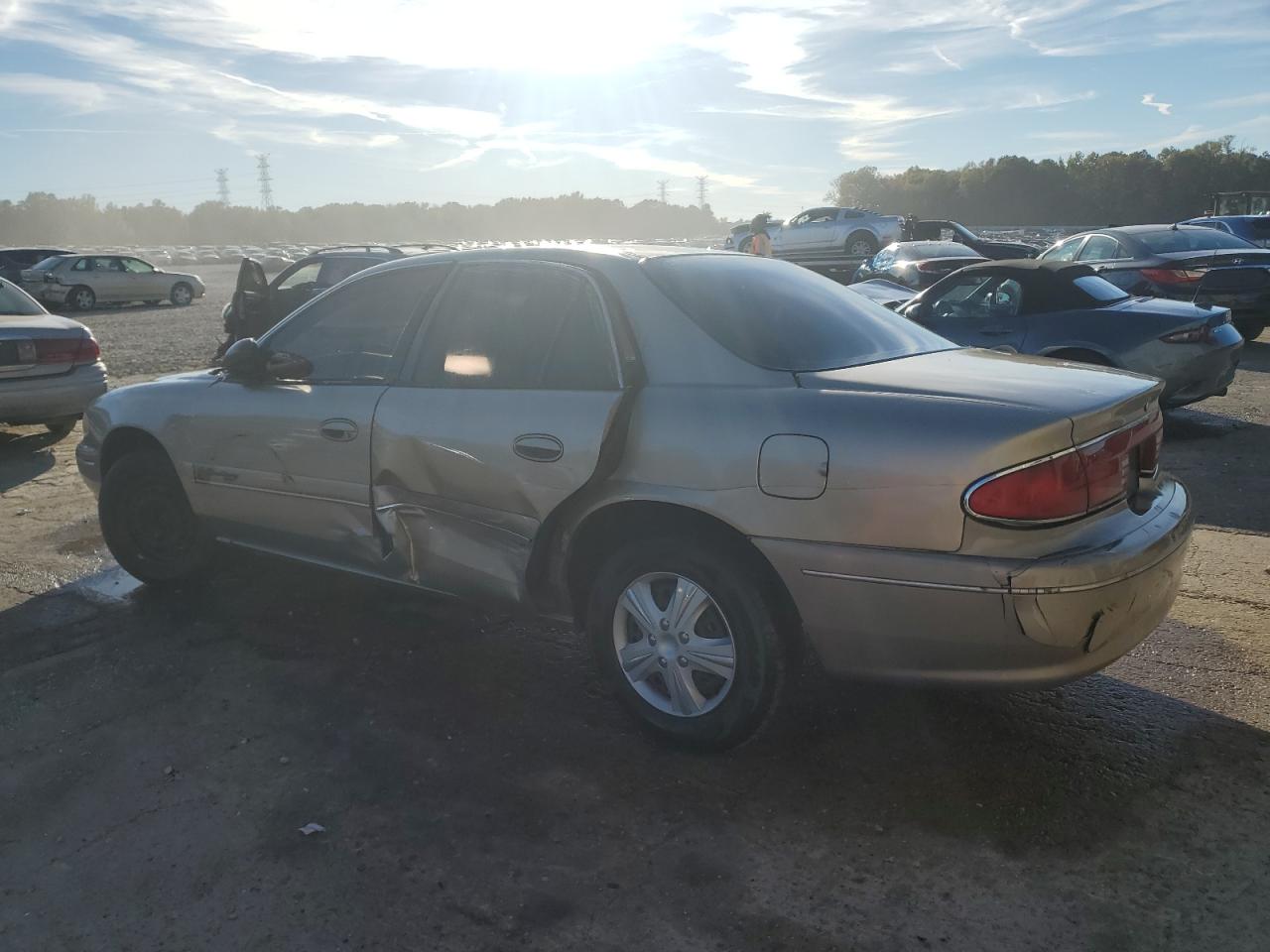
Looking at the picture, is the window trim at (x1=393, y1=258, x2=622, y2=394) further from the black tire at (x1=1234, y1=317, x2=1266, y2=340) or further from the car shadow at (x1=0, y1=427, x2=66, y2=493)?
the black tire at (x1=1234, y1=317, x2=1266, y2=340)

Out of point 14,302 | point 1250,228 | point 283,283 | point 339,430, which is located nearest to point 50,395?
point 14,302

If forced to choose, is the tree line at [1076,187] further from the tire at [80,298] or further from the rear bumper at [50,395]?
the rear bumper at [50,395]

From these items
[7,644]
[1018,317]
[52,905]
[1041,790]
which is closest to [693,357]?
[1041,790]

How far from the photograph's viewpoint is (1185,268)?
11.3 metres

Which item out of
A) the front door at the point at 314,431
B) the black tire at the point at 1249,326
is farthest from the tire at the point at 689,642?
the black tire at the point at 1249,326

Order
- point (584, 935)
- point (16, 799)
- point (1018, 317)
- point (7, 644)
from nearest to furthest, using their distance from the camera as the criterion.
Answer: point (584, 935) → point (16, 799) → point (7, 644) → point (1018, 317)

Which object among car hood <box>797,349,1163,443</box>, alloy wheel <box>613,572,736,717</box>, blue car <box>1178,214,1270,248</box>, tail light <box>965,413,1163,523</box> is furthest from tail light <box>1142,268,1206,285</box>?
alloy wheel <box>613,572,736,717</box>

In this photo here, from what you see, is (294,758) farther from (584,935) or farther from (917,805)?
(917,805)

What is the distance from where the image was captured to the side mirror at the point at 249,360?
4.46 meters

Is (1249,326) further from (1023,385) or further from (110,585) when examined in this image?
(110,585)

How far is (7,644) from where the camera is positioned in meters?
→ 4.45

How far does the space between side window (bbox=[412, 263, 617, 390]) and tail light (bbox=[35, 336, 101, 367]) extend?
19.6ft

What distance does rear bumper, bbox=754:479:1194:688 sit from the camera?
274 centimetres

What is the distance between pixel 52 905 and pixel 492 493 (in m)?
1.74
